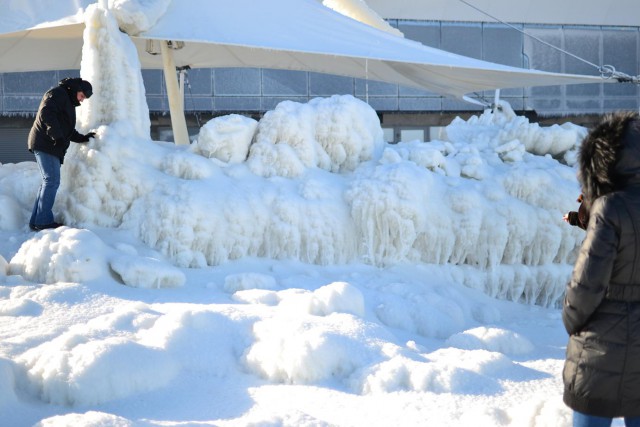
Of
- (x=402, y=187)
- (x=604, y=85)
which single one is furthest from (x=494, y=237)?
(x=604, y=85)

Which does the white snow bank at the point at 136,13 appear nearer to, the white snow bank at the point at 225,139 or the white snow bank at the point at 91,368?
the white snow bank at the point at 225,139

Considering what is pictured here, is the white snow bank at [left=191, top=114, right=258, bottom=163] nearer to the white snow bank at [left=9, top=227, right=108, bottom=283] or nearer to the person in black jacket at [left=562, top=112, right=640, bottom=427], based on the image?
the white snow bank at [left=9, top=227, right=108, bottom=283]

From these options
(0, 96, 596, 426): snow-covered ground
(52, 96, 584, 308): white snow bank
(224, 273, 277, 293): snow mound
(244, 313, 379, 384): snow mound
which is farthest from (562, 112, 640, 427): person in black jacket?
A: (52, 96, 584, 308): white snow bank

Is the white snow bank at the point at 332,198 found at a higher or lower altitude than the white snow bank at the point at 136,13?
lower

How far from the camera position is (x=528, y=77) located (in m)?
8.85

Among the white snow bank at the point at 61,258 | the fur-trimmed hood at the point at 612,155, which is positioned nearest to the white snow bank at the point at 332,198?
the white snow bank at the point at 61,258

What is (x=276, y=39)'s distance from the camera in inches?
293

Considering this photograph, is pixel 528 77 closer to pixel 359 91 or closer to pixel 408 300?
pixel 408 300

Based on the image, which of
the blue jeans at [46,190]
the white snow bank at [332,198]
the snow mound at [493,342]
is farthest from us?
the white snow bank at [332,198]

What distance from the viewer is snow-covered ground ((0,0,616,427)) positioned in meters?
3.46

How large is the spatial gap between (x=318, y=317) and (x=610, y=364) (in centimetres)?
223

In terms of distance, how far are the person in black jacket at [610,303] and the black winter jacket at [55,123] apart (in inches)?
164

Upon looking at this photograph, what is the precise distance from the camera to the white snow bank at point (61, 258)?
472 cm

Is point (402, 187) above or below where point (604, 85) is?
below
